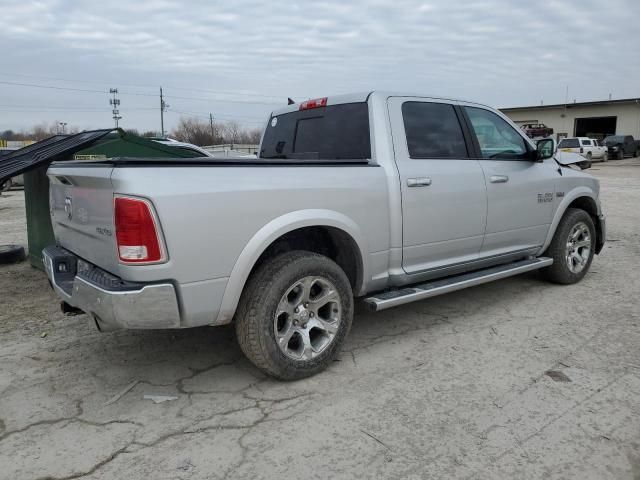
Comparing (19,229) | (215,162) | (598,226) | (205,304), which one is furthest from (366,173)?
(19,229)

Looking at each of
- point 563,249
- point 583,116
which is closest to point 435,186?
point 563,249

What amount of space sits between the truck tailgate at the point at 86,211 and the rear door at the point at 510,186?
3.09 metres

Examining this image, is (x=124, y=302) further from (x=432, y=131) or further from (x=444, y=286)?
(x=432, y=131)

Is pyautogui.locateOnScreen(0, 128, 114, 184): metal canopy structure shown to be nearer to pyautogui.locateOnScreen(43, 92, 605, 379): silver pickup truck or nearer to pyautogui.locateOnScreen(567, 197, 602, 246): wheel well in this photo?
pyautogui.locateOnScreen(43, 92, 605, 379): silver pickup truck

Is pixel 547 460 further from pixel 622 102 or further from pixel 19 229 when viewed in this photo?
pixel 622 102

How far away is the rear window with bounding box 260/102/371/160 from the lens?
4039 mm

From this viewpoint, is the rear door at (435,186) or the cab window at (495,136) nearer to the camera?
the rear door at (435,186)

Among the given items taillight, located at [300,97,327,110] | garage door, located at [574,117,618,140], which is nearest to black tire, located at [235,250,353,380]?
taillight, located at [300,97,327,110]

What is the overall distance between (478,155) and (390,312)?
163cm

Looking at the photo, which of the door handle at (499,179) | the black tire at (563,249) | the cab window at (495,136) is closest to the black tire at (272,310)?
the door handle at (499,179)

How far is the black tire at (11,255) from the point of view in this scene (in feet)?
22.1

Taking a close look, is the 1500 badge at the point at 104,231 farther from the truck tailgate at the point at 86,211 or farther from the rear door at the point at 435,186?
the rear door at the point at 435,186

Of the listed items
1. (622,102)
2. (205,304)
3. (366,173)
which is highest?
(622,102)

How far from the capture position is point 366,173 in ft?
12.0
